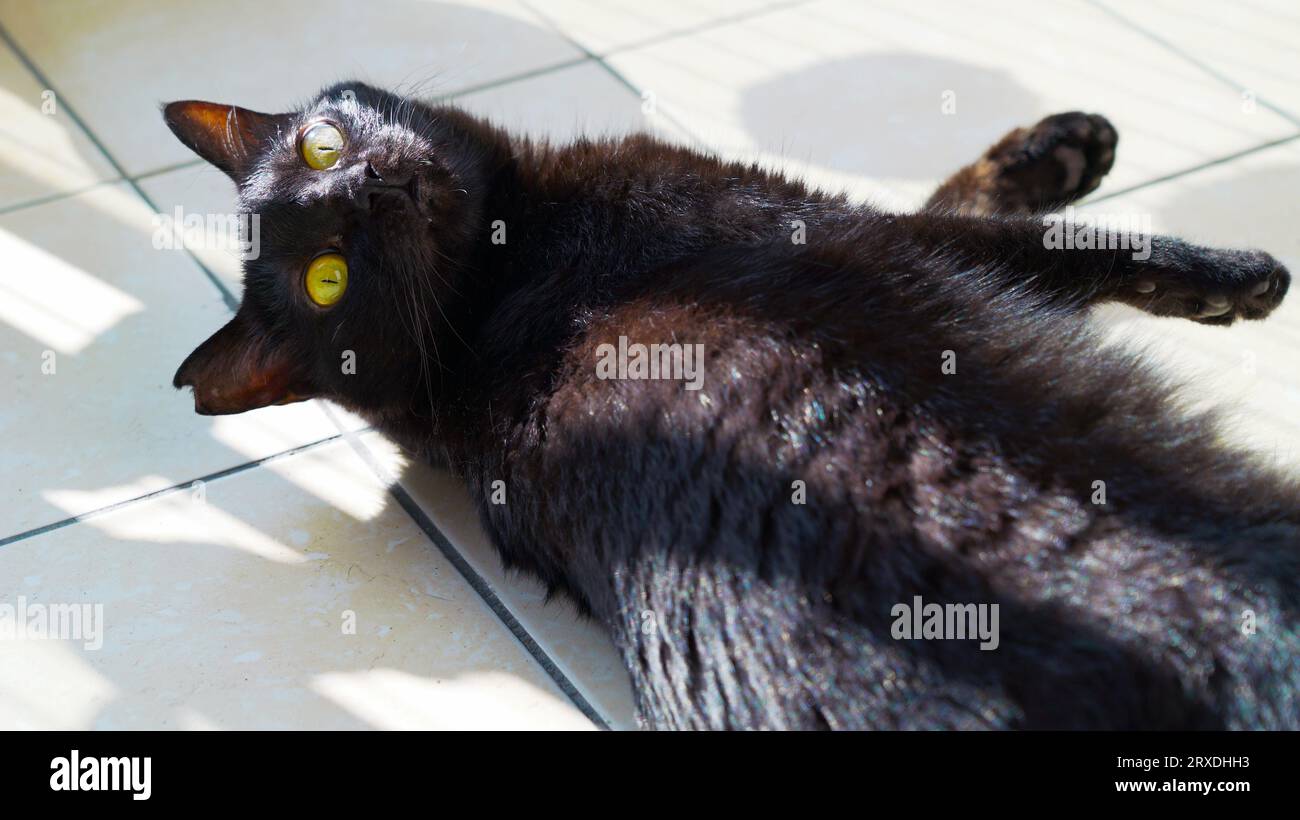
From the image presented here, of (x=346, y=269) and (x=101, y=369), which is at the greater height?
(x=346, y=269)

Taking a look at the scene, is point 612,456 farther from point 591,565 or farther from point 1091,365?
point 1091,365

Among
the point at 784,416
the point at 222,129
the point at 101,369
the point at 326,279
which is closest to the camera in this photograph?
the point at 784,416

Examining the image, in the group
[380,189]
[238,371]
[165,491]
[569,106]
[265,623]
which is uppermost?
[569,106]

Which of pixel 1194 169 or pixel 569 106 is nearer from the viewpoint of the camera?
pixel 1194 169

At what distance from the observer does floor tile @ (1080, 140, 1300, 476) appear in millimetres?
2148

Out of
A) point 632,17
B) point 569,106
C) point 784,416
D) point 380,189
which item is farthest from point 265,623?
point 632,17

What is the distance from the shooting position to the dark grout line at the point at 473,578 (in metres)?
1.88

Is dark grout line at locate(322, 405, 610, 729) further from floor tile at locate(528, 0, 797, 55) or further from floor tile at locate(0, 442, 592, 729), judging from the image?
floor tile at locate(528, 0, 797, 55)

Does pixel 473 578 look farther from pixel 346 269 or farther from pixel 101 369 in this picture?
pixel 101 369

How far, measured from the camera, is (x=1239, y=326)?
7.72ft

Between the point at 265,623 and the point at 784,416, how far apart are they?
2.76 feet

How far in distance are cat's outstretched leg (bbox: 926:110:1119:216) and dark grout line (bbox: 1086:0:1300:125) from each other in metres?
0.55

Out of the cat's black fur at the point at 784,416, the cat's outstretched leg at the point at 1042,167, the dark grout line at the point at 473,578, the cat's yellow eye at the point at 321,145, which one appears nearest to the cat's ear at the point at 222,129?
Answer: the cat's black fur at the point at 784,416
